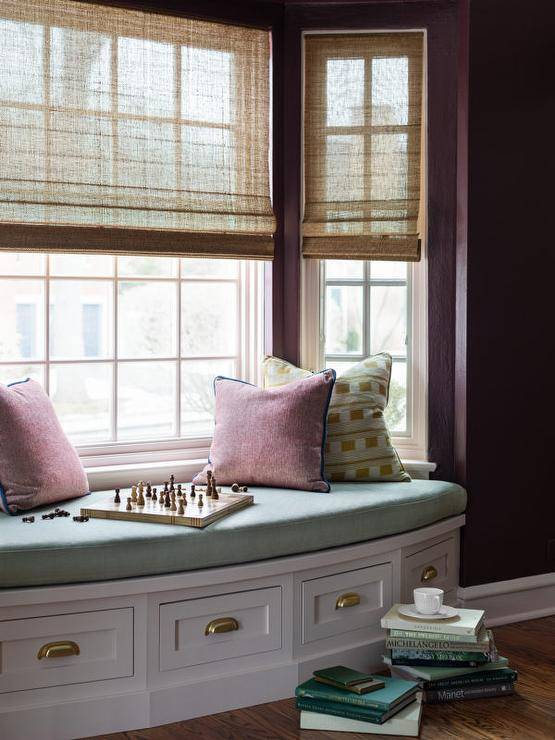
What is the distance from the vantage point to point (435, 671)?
2.82 metres

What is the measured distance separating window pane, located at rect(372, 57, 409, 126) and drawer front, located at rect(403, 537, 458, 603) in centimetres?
183

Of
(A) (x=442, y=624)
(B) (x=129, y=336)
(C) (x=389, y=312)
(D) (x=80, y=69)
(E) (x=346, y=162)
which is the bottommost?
(A) (x=442, y=624)

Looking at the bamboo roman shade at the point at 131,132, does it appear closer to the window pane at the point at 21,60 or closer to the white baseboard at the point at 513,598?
the window pane at the point at 21,60

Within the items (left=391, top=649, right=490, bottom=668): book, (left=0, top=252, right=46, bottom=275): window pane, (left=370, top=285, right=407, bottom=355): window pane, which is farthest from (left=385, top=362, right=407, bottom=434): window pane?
(left=0, top=252, right=46, bottom=275): window pane

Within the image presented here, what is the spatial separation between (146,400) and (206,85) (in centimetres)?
135

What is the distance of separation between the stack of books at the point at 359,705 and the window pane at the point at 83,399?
1407 millimetres

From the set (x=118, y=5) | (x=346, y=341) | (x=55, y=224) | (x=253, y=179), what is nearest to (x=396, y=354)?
(x=346, y=341)

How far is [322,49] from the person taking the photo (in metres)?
3.75

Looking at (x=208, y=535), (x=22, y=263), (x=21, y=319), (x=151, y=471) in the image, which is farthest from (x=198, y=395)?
(x=208, y=535)

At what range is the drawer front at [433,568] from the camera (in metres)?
3.22

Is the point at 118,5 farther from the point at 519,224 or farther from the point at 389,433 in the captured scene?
the point at 389,433

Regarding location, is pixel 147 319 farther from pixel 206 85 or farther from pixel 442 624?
pixel 442 624

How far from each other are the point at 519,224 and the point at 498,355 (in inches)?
22.1

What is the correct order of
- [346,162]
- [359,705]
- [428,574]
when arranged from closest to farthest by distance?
[359,705] → [428,574] → [346,162]
